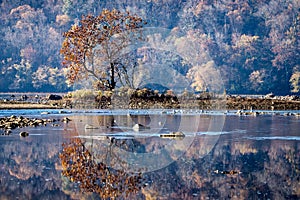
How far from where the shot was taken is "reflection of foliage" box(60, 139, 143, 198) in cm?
1323

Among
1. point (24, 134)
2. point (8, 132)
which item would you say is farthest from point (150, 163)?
point (8, 132)

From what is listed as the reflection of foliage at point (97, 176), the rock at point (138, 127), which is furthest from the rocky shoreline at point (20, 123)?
the reflection of foliage at point (97, 176)

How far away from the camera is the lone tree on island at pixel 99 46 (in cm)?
4122

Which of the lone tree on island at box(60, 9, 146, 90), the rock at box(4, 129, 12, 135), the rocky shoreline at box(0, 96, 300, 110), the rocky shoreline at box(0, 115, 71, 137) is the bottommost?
the rocky shoreline at box(0, 96, 300, 110)

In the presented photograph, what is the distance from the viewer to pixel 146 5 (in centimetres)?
10712

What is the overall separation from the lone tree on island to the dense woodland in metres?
35.7

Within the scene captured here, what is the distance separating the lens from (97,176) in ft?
47.6

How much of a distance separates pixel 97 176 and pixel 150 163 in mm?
2153

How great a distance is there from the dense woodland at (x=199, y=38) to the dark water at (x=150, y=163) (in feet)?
185

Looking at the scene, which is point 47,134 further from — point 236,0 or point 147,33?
point 236,0

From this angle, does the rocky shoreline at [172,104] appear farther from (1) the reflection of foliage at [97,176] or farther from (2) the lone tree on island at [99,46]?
(1) the reflection of foliage at [97,176]

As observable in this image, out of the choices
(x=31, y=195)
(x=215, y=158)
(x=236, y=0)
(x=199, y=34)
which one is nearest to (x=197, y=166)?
(x=215, y=158)

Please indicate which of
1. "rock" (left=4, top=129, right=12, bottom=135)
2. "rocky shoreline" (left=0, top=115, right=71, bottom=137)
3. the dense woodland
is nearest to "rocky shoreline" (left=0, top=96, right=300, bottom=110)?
"rocky shoreline" (left=0, top=115, right=71, bottom=137)

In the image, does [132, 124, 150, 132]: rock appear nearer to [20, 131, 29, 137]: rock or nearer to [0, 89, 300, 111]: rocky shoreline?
[20, 131, 29, 137]: rock
